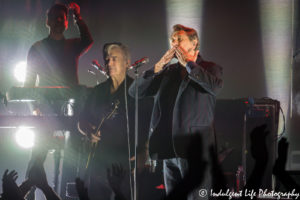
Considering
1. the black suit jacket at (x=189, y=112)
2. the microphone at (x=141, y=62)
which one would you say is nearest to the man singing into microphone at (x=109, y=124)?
the microphone at (x=141, y=62)

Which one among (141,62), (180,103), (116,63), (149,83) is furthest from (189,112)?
(116,63)

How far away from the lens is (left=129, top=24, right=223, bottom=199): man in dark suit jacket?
231 centimetres

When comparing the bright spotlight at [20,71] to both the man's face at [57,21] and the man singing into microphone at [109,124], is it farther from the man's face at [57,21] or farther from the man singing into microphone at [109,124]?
the man singing into microphone at [109,124]

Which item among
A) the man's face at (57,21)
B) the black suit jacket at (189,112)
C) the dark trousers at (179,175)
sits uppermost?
the man's face at (57,21)

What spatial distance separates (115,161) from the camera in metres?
2.85

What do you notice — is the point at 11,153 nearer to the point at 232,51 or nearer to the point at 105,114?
the point at 105,114

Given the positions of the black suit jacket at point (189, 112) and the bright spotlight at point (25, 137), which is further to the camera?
the bright spotlight at point (25, 137)

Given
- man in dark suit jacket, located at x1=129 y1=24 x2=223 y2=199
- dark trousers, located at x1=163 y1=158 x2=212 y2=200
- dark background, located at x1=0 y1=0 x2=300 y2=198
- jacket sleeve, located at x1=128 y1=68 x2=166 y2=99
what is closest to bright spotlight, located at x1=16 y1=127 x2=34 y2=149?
dark background, located at x1=0 y1=0 x2=300 y2=198

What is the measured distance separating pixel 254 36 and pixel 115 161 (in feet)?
8.01

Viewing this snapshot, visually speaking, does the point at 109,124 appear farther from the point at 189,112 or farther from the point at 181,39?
the point at 181,39

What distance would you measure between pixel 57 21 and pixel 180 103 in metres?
1.89

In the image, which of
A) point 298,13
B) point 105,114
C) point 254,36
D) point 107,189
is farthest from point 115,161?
point 298,13

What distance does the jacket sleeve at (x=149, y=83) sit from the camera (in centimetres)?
257

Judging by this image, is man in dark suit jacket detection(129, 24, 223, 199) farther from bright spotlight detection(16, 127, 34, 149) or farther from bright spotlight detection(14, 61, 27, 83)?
bright spotlight detection(14, 61, 27, 83)
